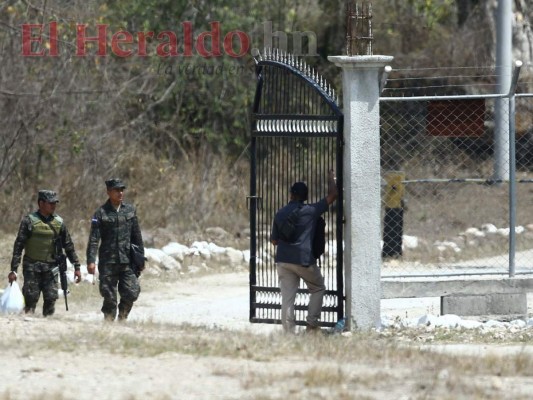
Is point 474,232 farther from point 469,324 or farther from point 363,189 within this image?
point 363,189

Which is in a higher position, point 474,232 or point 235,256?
point 474,232

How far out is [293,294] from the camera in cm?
1148

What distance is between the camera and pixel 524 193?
20359mm

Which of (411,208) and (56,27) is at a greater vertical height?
(56,27)

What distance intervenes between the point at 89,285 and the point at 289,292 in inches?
186

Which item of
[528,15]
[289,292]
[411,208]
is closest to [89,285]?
[289,292]

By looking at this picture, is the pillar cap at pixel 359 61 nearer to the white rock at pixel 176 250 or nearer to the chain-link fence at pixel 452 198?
the chain-link fence at pixel 452 198

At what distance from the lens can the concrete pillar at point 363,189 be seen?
11172 millimetres

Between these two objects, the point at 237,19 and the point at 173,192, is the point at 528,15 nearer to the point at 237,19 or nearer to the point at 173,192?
the point at 237,19

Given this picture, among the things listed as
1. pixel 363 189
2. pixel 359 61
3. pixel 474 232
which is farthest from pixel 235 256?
pixel 359 61

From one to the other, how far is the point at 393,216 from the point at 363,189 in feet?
15.6

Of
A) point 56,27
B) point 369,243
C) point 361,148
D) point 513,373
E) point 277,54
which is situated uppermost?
point 56,27

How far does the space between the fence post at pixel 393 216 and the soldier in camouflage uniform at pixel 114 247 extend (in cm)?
483

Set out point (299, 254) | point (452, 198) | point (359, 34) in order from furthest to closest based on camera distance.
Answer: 1. point (452, 198)
2. point (359, 34)
3. point (299, 254)
